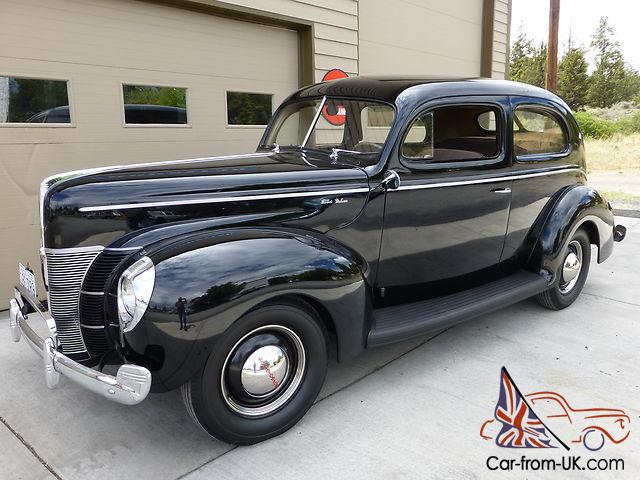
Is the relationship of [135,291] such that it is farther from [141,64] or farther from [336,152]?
[141,64]

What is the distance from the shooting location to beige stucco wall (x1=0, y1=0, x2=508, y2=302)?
420 centimetres

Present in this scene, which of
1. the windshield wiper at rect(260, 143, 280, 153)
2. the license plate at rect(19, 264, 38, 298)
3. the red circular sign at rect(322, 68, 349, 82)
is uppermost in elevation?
the red circular sign at rect(322, 68, 349, 82)

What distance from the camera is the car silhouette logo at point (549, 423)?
2498 millimetres

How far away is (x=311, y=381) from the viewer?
103 inches

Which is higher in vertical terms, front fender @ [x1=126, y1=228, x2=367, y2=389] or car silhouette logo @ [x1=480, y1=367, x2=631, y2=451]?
front fender @ [x1=126, y1=228, x2=367, y2=389]

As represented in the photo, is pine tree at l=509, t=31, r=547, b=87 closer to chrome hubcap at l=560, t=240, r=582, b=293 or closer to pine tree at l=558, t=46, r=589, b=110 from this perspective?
pine tree at l=558, t=46, r=589, b=110

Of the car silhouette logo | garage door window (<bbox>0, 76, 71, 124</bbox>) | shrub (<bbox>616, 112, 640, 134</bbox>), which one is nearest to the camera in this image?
the car silhouette logo

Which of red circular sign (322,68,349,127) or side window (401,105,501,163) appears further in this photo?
red circular sign (322,68,349,127)

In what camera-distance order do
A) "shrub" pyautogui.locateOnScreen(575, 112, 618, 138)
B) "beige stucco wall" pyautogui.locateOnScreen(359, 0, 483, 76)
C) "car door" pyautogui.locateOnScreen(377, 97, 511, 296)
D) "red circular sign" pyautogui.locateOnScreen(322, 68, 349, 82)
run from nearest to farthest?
"car door" pyautogui.locateOnScreen(377, 97, 511, 296) → "red circular sign" pyautogui.locateOnScreen(322, 68, 349, 82) → "beige stucco wall" pyautogui.locateOnScreen(359, 0, 483, 76) → "shrub" pyautogui.locateOnScreen(575, 112, 618, 138)

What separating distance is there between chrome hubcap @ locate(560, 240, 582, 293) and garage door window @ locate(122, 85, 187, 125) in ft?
12.5

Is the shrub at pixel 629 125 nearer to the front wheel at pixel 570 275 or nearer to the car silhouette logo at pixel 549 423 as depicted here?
the front wheel at pixel 570 275

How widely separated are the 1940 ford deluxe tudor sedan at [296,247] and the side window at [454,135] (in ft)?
0.06

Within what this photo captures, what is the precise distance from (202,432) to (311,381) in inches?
23.6

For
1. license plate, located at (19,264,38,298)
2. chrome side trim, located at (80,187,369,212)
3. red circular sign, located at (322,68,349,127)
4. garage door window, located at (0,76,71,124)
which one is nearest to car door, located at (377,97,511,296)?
chrome side trim, located at (80,187,369,212)
